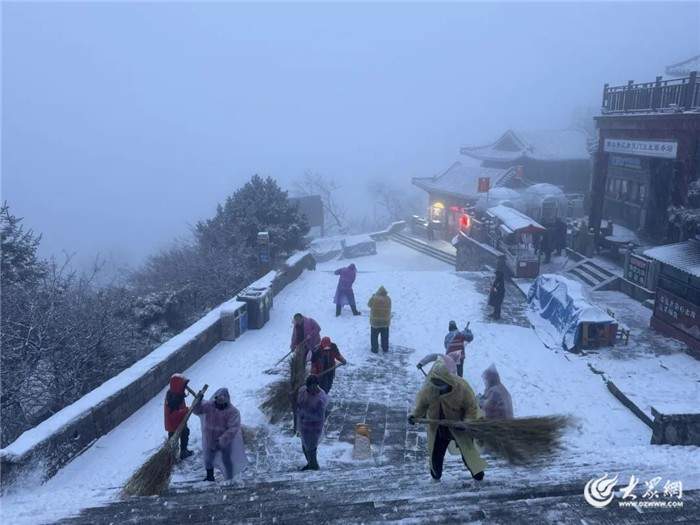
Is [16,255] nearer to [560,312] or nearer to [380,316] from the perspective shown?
[380,316]

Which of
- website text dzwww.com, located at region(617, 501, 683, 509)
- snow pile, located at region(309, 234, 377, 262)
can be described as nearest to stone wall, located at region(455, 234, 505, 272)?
snow pile, located at region(309, 234, 377, 262)

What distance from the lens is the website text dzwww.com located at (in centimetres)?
504

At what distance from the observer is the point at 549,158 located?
32.2m

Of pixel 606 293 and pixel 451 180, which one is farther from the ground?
pixel 451 180

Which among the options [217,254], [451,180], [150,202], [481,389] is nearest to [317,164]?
[150,202]

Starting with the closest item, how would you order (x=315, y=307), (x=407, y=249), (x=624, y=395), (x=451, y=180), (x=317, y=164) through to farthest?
1. (x=624, y=395)
2. (x=315, y=307)
3. (x=407, y=249)
4. (x=451, y=180)
5. (x=317, y=164)

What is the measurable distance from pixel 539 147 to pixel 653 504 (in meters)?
30.9

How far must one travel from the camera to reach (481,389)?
955 cm

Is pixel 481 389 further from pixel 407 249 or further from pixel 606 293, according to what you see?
pixel 407 249

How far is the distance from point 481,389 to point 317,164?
459 feet

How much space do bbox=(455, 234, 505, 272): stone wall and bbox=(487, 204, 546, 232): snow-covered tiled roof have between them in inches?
43.0

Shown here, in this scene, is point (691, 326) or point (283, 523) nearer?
point (283, 523)

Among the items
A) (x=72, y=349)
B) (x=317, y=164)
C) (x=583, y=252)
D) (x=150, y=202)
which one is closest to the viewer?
(x=72, y=349)

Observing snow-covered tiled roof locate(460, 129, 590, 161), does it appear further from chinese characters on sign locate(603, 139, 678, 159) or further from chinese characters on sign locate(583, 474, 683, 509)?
chinese characters on sign locate(583, 474, 683, 509)
